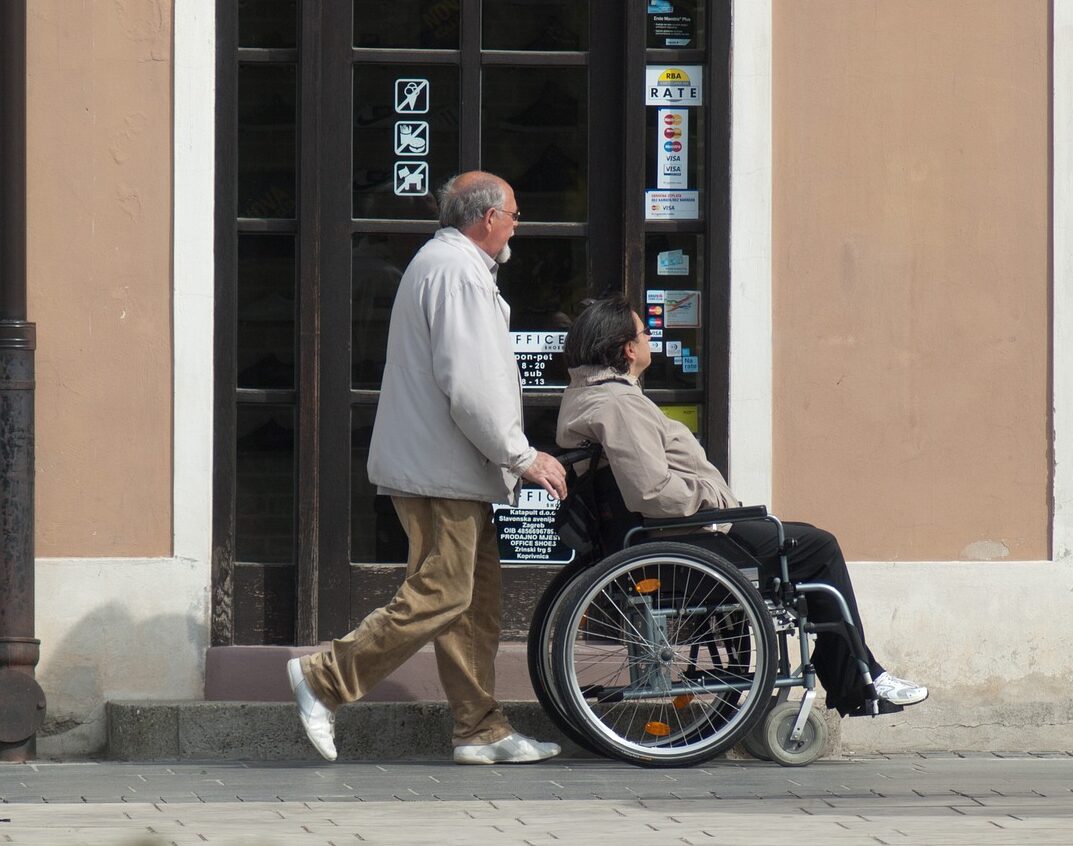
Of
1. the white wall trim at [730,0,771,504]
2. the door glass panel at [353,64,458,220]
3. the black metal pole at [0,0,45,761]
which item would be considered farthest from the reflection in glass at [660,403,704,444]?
the black metal pole at [0,0,45,761]

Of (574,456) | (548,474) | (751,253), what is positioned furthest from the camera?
(751,253)

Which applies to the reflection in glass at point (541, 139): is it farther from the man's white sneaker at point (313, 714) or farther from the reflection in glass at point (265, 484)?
the man's white sneaker at point (313, 714)

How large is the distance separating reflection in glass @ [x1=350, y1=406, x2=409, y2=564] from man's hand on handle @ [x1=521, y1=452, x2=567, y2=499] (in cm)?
124

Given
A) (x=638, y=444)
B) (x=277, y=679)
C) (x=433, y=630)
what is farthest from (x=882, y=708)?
(x=277, y=679)

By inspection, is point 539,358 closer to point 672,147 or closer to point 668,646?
point 672,147

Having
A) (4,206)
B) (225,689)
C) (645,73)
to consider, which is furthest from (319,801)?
(645,73)

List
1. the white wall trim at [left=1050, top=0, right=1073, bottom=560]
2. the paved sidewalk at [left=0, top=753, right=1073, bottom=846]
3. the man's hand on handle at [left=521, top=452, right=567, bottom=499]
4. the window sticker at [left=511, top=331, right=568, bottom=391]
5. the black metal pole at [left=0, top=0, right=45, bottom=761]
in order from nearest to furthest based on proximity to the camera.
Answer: the paved sidewalk at [left=0, top=753, right=1073, bottom=846]
the man's hand on handle at [left=521, top=452, right=567, bottom=499]
the black metal pole at [left=0, top=0, right=45, bottom=761]
the white wall trim at [left=1050, top=0, right=1073, bottom=560]
the window sticker at [left=511, top=331, right=568, bottom=391]

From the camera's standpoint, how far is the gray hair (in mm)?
6414

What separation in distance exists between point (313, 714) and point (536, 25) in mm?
2740

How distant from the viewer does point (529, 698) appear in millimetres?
7105

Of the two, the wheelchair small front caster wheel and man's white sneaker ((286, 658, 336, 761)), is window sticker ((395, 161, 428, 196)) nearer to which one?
man's white sneaker ((286, 658, 336, 761))

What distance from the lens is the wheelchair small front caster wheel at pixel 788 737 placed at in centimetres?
643

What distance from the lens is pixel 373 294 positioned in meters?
7.33

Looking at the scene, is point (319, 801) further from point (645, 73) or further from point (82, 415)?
point (645, 73)
